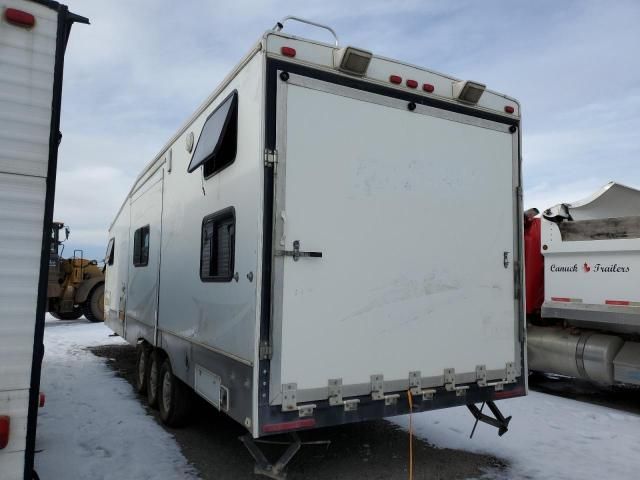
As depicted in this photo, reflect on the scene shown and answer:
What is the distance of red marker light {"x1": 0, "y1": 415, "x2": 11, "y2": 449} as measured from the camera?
8.04 ft

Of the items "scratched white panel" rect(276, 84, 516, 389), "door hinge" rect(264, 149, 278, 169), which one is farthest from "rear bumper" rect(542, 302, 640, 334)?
"door hinge" rect(264, 149, 278, 169)

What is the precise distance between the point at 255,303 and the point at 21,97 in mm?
1795

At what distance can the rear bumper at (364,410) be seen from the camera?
338 cm

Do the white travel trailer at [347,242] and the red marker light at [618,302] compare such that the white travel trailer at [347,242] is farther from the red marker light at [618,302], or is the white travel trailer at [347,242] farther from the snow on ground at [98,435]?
the red marker light at [618,302]

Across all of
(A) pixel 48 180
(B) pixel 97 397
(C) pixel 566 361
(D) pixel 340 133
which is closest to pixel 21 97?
(A) pixel 48 180

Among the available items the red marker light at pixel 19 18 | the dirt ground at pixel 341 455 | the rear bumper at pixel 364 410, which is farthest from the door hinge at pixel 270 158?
the dirt ground at pixel 341 455

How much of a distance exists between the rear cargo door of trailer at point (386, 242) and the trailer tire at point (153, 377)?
126 inches

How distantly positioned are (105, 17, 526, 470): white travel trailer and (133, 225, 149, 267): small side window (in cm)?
215

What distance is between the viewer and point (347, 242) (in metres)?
3.75

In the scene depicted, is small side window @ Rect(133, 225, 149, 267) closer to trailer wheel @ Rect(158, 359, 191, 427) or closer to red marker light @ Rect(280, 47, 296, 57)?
trailer wheel @ Rect(158, 359, 191, 427)

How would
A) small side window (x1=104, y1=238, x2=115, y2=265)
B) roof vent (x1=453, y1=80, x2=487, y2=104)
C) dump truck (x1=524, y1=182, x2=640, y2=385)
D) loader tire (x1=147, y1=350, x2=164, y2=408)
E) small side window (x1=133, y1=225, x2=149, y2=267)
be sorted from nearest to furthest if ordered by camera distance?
roof vent (x1=453, y1=80, x2=487, y2=104), loader tire (x1=147, y1=350, x2=164, y2=408), dump truck (x1=524, y1=182, x2=640, y2=385), small side window (x1=133, y1=225, x2=149, y2=267), small side window (x1=104, y1=238, x2=115, y2=265)

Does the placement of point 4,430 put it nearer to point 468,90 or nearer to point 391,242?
point 391,242

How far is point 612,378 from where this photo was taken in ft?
22.2

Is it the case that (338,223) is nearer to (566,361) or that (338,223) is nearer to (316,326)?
(316,326)
